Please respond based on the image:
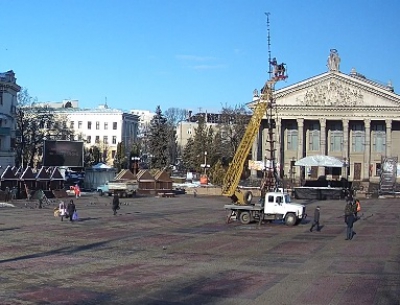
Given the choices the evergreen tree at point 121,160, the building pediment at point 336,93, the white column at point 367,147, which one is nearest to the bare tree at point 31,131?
the evergreen tree at point 121,160

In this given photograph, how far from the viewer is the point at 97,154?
125m

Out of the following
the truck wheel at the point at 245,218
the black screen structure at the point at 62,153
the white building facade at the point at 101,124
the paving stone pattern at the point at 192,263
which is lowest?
the paving stone pattern at the point at 192,263

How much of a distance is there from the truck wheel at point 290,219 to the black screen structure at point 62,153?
46.0 meters

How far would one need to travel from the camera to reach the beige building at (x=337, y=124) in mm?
102500

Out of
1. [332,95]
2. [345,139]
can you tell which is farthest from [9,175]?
[345,139]

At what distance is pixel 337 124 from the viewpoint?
4262 inches

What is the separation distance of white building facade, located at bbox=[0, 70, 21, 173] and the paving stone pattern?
54752 mm

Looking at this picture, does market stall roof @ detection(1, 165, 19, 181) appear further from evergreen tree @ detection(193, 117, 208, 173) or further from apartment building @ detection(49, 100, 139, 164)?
apartment building @ detection(49, 100, 139, 164)

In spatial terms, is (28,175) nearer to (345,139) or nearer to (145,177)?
(145,177)

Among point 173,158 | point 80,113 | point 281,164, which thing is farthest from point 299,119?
point 80,113

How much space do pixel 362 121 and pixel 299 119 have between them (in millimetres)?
10334

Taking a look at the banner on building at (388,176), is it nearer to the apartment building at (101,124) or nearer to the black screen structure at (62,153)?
the black screen structure at (62,153)

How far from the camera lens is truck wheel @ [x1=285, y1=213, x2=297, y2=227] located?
128 feet

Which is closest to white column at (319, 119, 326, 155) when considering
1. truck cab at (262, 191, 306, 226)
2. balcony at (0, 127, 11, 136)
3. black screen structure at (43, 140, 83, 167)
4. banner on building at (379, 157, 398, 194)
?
banner on building at (379, 157, 398, 194)
